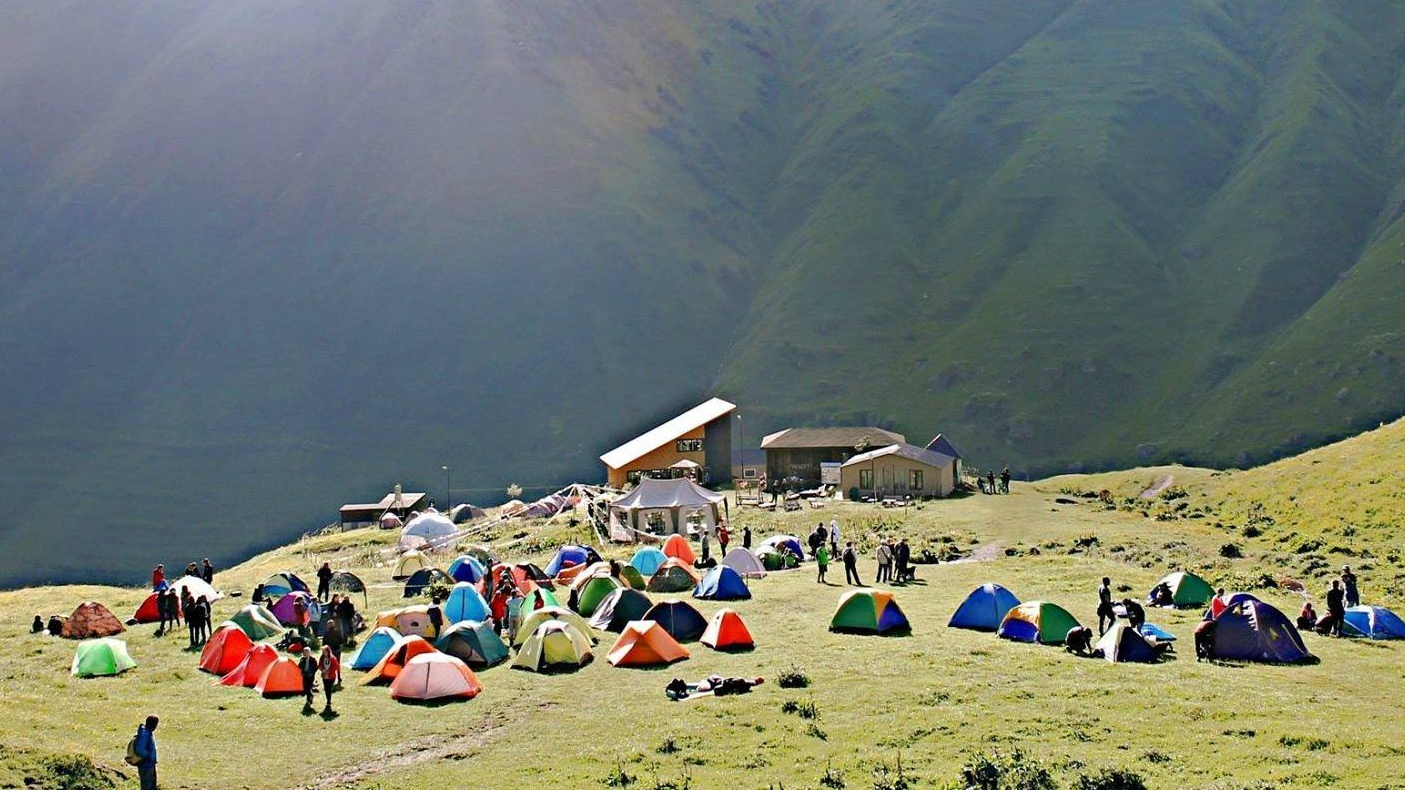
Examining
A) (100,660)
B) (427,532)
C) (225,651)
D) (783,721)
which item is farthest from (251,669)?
(427,532)

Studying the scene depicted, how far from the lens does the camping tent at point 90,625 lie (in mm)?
31969

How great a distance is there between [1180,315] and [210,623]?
129452mm

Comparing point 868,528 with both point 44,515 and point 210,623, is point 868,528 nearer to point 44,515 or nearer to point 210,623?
point 210,623

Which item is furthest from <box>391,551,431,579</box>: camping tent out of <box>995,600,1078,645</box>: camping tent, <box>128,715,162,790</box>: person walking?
<box>128,715,162,790</box>: person walking

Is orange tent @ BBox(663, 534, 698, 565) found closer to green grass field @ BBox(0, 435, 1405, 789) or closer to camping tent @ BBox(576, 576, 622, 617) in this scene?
camping tent @ BBox(576, 576, 622, 617)

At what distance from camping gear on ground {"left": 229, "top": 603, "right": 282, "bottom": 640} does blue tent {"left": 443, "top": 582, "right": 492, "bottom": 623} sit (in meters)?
4.74

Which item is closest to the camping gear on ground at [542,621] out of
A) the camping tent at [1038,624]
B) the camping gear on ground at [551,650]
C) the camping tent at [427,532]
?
the camping gear on ground at [551,650]

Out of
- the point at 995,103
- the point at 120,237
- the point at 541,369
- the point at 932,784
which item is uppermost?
the point at 995,103

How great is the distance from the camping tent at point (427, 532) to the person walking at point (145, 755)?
3896 cm

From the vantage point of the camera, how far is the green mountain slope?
4966 inches

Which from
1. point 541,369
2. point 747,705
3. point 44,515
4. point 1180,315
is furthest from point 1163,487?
point 44,515

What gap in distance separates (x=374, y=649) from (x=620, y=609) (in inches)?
279

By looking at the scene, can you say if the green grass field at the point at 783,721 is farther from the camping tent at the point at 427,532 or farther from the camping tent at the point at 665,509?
the camping tent at the point at 427,532

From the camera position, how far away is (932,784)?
17.0 meters
